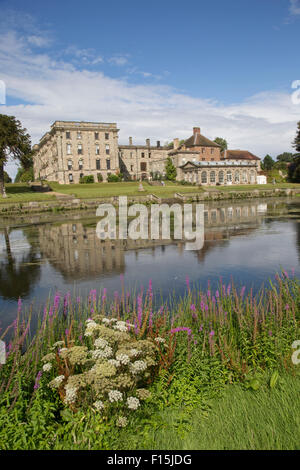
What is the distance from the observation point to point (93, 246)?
21031 millimetres

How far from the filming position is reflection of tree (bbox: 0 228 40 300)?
12397mm

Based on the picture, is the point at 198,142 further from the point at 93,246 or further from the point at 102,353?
the point at 102,353

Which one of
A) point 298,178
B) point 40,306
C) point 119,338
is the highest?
point 298,178

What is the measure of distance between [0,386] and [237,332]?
13.9 feet

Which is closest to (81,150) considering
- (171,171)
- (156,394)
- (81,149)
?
(81,149)

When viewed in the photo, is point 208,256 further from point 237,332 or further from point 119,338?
point 119,338

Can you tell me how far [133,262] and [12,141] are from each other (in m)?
45.9

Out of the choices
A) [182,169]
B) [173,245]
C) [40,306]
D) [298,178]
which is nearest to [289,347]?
[40,306]

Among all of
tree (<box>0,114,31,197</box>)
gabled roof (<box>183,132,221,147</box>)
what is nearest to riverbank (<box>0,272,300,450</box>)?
tree (<box>0,114,31,197</box>)

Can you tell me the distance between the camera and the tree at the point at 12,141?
5325cm

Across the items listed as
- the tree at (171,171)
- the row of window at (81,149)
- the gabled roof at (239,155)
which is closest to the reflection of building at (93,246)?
the row of window at (81,149)

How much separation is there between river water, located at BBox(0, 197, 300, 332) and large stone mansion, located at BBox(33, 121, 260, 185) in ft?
180

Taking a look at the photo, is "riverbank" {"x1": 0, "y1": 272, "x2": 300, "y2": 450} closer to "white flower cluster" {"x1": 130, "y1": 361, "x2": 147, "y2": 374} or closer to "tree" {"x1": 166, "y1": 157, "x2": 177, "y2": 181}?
"white flower cluster" {"x1": 130, "y1": 361, "x2": 147, "y2": 374}

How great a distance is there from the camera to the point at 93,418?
4.35m
